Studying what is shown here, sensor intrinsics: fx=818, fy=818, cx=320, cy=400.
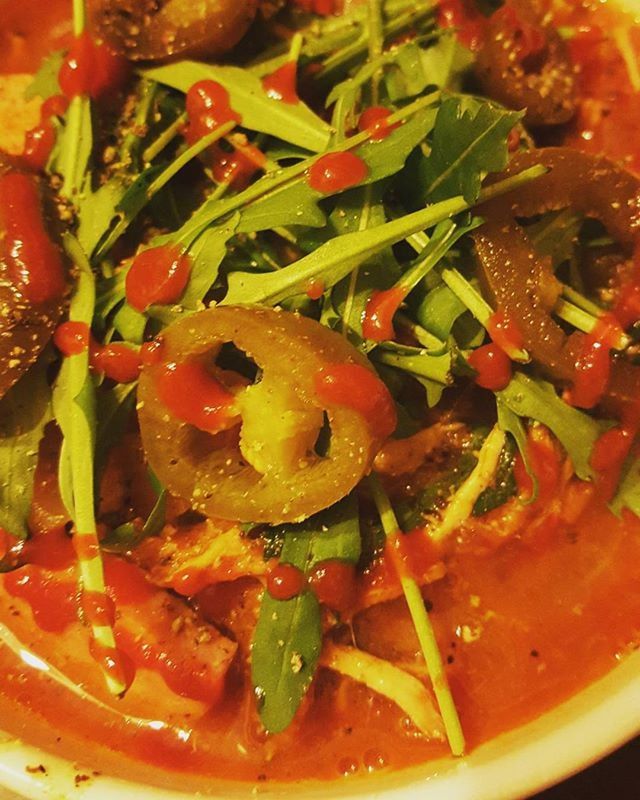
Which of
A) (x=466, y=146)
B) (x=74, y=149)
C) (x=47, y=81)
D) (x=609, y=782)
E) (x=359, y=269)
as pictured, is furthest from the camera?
(x=47, y=81)

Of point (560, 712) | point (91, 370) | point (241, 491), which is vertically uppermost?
point (91, 370)

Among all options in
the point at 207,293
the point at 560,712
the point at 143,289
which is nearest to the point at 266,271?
the point at 207,293

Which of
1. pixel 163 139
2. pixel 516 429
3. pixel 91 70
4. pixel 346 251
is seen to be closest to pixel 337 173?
pixel 346 251

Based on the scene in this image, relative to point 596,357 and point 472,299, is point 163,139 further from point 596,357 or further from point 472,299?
point 596,357

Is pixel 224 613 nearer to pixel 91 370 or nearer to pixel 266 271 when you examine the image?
pixel 91 370

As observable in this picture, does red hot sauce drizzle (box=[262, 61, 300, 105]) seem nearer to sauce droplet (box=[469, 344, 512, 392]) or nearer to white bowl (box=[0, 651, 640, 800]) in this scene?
sauce droplet (box=[469, 344, 512, 392])

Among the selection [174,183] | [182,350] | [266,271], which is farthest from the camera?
[174,183]
